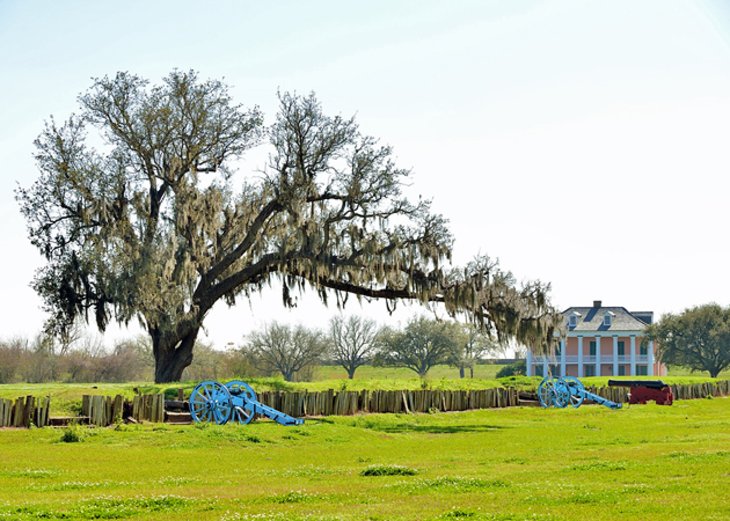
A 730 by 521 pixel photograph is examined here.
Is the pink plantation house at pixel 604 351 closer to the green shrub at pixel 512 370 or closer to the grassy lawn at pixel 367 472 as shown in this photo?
the green shrub at pixel 512 370

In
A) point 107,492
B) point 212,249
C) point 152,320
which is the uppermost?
point 212,249

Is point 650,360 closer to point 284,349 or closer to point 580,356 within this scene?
A: point 580,356

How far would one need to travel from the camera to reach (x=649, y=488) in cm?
1446

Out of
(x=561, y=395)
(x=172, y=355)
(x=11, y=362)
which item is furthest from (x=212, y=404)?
(x=11, y=362)

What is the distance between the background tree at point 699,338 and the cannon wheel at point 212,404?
216 ft

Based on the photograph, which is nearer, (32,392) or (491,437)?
(491,437)

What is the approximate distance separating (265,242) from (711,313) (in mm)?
59906

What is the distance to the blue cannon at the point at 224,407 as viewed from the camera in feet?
101

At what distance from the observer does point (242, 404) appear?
102ft

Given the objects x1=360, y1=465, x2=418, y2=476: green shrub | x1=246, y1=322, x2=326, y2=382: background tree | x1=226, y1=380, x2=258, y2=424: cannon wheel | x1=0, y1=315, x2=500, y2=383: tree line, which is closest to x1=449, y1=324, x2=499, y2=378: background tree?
x1=0, y1=315, x2=500, y2=383: tree line

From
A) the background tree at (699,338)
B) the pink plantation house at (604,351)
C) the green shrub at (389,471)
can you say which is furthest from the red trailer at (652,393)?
the pink plantation house at (604,351)

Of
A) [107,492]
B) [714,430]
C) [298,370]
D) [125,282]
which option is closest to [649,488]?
[107,492]

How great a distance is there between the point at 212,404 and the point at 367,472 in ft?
46.7

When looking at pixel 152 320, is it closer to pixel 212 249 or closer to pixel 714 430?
pixel 212 249
